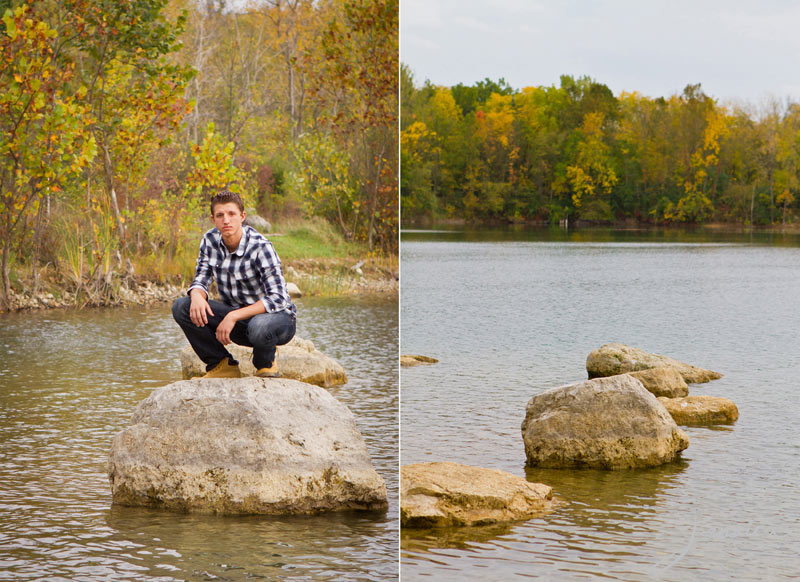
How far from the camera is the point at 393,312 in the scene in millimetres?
11562

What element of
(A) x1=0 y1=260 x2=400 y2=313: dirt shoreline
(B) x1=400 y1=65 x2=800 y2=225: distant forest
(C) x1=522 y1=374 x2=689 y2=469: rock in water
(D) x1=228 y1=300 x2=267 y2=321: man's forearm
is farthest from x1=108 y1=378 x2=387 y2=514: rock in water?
(B) x1=400 y1=65 x2=800 y2=225: distant forest

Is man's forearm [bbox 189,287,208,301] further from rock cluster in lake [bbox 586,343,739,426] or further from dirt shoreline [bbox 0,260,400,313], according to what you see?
dirt shoreline [bbox 0,260,400,313]

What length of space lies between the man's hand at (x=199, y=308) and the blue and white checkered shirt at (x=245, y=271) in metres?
0.05

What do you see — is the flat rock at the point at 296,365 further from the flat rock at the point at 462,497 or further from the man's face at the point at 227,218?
the man's face at the point at 227,218

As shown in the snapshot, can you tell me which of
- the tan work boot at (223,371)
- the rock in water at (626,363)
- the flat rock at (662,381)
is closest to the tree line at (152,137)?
the rock in water at (626,363)

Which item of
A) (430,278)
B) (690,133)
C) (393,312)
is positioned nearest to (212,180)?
(393,312)

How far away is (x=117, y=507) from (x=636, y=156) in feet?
165

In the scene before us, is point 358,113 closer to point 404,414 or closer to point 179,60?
point 404,414

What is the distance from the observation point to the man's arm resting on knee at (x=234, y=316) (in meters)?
4.06

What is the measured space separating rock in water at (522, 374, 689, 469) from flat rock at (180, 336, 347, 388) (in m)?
1.64

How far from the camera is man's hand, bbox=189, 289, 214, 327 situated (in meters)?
4.04

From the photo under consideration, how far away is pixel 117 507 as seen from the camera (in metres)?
4.37

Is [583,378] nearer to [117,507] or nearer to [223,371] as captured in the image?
[223,371]

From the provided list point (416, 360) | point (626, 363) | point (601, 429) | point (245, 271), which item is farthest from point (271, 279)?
point (416, 360)
